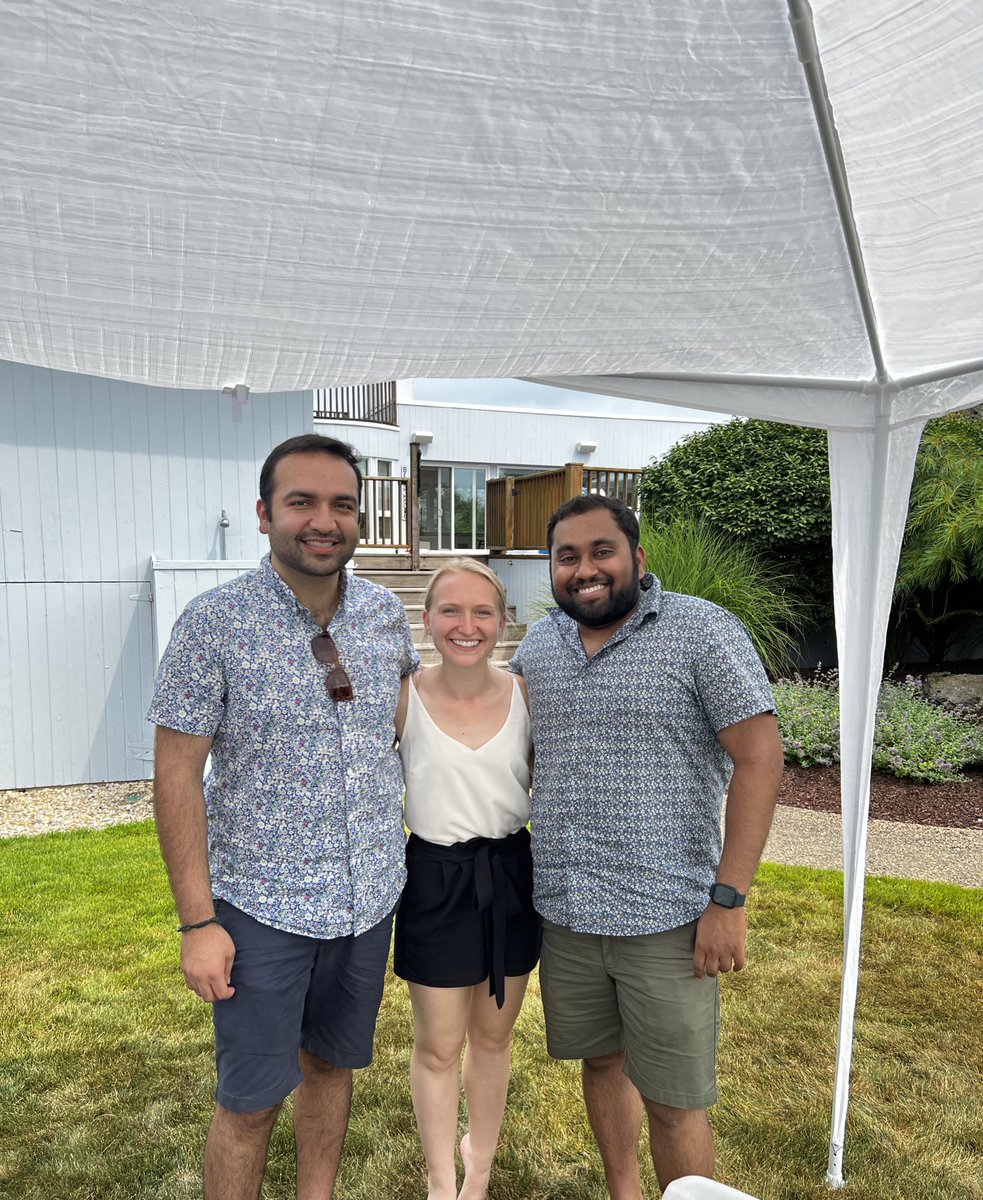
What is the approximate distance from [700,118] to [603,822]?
146 centimetres

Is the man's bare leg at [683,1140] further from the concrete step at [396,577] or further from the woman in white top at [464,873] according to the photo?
the concrete step at [396,577]

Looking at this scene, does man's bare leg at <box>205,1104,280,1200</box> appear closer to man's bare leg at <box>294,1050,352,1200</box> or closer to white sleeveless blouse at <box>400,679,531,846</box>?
man's bare leg at <box>294,1050,352,1200</box>

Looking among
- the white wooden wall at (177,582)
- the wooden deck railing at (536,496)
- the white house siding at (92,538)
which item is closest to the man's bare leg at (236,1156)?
the white wooden wall at (177,582)

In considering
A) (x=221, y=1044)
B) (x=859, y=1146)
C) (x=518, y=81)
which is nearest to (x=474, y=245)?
(x=518, y=81)

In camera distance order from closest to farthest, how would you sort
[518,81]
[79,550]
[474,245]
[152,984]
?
[518,81] < [474,245] < [152,984] < [79,550]

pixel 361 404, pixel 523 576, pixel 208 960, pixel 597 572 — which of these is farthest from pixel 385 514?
pixel 208 960

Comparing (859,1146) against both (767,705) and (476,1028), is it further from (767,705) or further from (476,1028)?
(767,705)

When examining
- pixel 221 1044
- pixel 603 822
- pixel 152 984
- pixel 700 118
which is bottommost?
pixel 152 984

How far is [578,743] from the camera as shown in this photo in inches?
78.7

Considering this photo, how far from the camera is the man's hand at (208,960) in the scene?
70.1 inches

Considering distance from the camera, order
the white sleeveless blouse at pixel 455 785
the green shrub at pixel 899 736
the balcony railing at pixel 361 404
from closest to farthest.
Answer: the white sleeveless blouse at pixel 455 785
the green shrub at pixel 899 736
the balcony railing at pixel 361 404

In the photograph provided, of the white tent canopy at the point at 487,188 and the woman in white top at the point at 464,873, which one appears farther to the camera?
the woman in white top at the point at 464,873

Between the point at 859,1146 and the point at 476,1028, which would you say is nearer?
the point at 476,1028

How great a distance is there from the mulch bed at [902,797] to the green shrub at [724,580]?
1848mm
